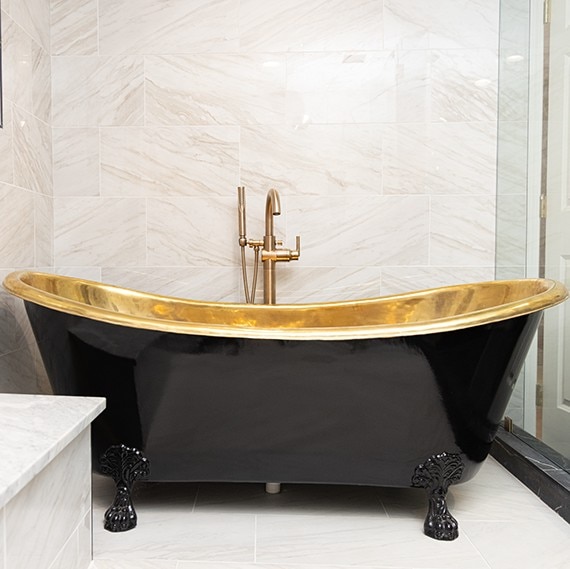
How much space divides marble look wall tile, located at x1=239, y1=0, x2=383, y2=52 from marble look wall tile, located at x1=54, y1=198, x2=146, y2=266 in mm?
885

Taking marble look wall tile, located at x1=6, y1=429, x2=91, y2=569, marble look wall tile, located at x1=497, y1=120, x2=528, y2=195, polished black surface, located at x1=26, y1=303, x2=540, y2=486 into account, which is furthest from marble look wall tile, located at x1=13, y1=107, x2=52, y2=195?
marble look wall tile, located at x1=497, y1=120, x2=528, y2=195

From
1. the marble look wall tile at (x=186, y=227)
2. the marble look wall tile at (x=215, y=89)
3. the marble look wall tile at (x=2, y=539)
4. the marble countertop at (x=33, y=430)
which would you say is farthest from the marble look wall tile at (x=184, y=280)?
the marble look wall tile at (x=2, y=539)

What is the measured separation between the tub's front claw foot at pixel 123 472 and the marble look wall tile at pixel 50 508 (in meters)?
0.22

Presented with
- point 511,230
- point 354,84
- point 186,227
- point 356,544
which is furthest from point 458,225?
point 356,544

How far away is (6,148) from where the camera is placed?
7.16ft

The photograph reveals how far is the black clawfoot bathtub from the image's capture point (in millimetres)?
1565

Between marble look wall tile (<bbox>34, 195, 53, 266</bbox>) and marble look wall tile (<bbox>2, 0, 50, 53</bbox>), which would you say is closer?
marble look wall tile (<bbox>2, 0, 50, 53</bbox>)

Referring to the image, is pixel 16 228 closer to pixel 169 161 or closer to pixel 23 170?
pixel 23 170

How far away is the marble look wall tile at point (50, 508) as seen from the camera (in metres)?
A: 1.02

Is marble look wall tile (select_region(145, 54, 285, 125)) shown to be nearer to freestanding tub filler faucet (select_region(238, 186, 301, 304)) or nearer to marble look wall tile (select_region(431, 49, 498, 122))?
freestanding tub filler faucet (select_region(238, 186, 301, 304))

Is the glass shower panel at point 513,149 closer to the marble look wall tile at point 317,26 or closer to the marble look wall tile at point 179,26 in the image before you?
the marble look wall tile at point 317,26

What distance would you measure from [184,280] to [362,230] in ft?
2.60

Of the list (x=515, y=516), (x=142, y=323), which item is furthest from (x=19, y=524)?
(x=515, y=516)

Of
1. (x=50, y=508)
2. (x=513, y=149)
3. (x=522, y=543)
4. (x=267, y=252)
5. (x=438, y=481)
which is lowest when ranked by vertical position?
(x=522, y=543)
